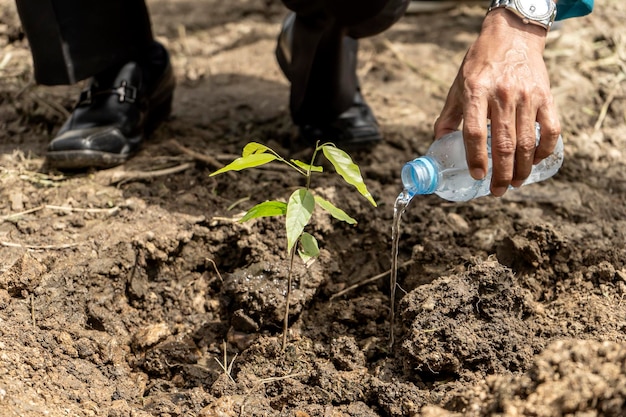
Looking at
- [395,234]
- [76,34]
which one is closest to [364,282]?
[395,234]

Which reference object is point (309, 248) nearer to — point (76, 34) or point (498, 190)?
point (498, 190)

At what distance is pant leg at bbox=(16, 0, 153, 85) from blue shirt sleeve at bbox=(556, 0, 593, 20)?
5.48 ft

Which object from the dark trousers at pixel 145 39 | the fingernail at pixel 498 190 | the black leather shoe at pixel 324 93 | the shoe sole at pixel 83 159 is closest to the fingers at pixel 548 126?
the fingernail at pixel 498 190

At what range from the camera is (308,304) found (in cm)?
226

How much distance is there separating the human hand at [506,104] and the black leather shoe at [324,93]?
103 centimetres

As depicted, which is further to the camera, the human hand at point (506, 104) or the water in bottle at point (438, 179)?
the water in bottle at point (438, 179)

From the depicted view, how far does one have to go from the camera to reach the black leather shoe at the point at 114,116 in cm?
276

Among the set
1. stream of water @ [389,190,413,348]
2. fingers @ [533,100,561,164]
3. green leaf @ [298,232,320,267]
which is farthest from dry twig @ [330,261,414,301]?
fingers @ [533,100,561,164]

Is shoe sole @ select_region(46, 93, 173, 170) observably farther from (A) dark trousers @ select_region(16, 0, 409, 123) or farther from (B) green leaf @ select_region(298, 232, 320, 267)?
(B) green leaf @ select_region(298, 232, 320, 267)

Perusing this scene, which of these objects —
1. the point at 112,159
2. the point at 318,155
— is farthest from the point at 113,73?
the point at 318,155

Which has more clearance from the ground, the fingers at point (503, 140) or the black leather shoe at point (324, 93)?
the fingers at point (503, 140)

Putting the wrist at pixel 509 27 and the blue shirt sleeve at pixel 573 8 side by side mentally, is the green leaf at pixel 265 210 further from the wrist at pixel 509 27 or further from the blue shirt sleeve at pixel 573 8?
the blue shirt sleeve at pixel 573 8

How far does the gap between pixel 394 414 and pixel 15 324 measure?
1091mm

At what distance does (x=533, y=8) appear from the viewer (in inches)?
77.7
